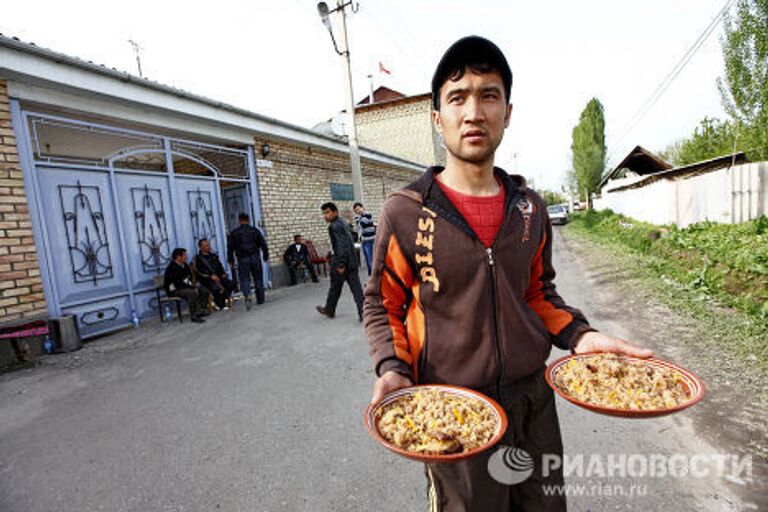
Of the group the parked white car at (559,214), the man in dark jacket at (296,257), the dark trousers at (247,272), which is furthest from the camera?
the parked white car at (559,214)

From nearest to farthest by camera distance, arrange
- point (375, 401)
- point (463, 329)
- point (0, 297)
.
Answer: point (375, 401) → point (463, 329) → point (0, 297)

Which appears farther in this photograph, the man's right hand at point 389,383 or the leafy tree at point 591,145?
the leafy tree at point 591,145

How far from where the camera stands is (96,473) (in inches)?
104

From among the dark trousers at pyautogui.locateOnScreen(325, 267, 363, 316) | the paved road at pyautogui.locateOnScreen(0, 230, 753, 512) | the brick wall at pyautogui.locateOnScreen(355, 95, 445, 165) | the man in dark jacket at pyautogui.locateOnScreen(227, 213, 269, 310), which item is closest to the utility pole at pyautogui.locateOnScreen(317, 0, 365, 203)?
the man in dark jacket at pyautogui.locateOnScreen(227, 213, 269, 310)

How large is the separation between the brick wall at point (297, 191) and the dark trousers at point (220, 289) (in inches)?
81.0

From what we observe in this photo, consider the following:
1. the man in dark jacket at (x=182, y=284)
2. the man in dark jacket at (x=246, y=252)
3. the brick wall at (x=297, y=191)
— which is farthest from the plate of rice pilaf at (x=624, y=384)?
the brick wall at (x=297, y=191)

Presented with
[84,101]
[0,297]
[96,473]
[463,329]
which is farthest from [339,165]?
[463,329]

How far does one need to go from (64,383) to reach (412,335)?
4.92m

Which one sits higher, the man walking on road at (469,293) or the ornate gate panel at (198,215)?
the ornate gate panel at (198,215)

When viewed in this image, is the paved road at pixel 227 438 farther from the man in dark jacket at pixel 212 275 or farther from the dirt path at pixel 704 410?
the man in dark jacket at pixel 212 275

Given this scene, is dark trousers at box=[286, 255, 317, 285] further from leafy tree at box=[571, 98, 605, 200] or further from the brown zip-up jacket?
leafy tree at box=[571, 98, 605, 200]

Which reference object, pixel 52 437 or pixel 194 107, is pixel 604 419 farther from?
pixel 194 107

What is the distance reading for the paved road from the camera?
2.31 meters

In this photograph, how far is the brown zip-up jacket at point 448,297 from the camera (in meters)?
1.41
